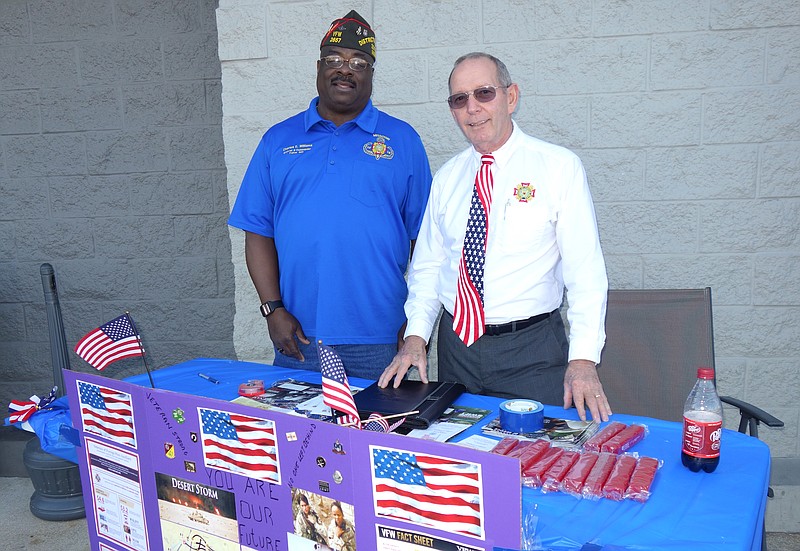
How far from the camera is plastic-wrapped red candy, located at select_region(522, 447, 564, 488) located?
139cm

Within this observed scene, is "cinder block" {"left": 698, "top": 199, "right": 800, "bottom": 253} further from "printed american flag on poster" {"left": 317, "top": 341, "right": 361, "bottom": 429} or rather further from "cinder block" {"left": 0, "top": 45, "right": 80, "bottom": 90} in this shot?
"cinder block" {"left": 0, "top": 45, "right": 80, "bottom": 90}

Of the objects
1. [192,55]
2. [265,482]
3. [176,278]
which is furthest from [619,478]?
[192,55]

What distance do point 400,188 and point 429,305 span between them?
1.69ft

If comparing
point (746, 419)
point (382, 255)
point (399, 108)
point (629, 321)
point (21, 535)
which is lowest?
point (21, 535)

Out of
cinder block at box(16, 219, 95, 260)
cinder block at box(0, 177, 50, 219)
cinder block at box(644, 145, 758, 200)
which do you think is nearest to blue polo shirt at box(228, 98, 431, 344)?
cinder block at box(644, 145, 758, 200)

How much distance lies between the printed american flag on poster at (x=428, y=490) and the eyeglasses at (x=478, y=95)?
121 centimetres

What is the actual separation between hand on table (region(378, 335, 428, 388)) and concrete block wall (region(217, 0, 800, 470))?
3.92 feet

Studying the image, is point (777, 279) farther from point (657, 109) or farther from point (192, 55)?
point (192, 55)

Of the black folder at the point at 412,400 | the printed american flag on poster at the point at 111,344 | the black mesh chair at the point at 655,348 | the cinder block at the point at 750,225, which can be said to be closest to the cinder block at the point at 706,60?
the cinder block at the point at 750,225

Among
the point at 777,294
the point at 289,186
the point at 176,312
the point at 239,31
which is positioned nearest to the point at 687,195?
the point at 777,294

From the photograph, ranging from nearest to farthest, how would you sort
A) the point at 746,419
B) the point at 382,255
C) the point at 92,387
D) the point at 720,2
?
the point at 92,387
the point at 746,419
the point at 382,255
the point at 720,2

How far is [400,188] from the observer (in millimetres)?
2502

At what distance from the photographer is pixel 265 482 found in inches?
52.2

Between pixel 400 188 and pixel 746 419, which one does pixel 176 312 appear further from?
pixel 746 419
